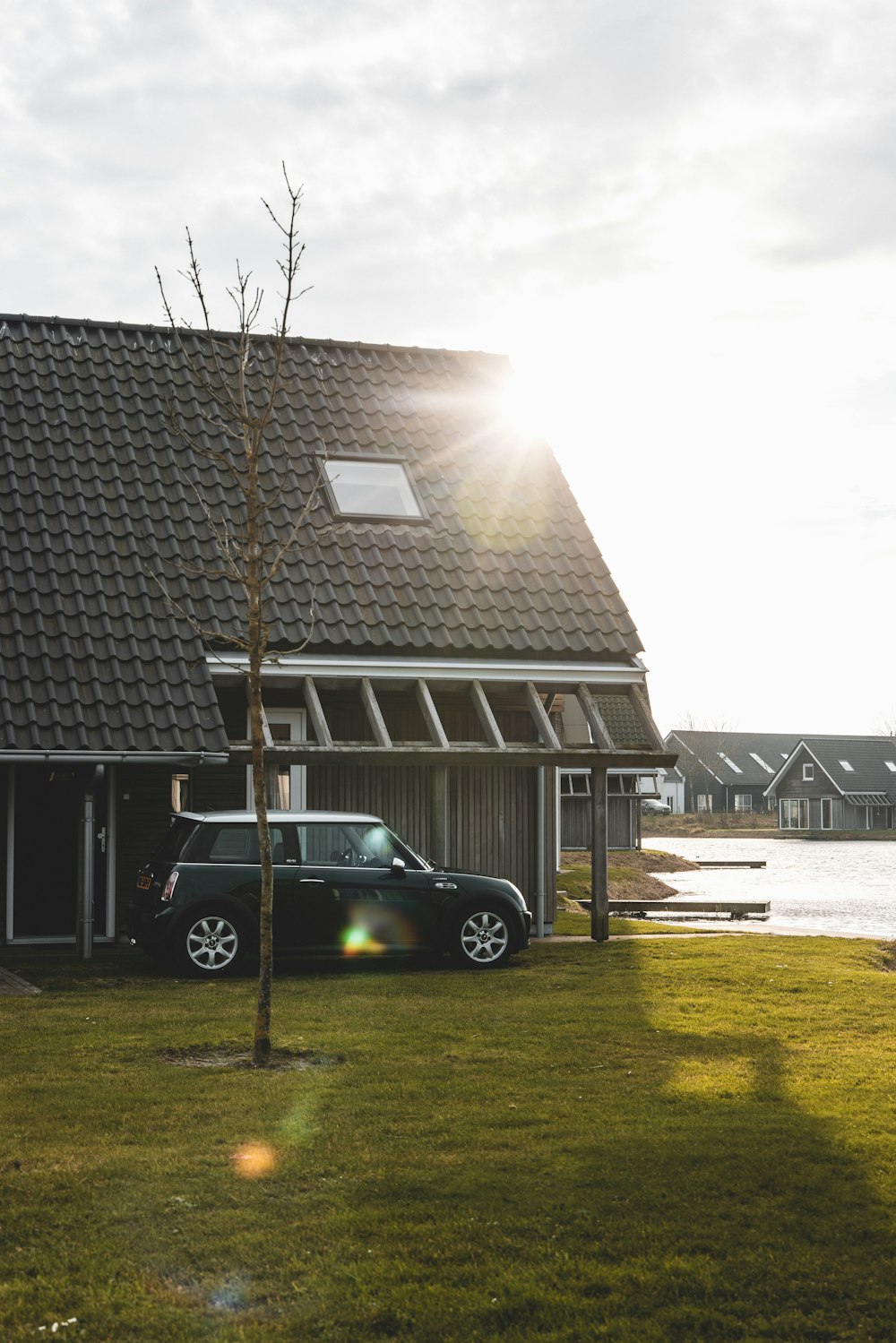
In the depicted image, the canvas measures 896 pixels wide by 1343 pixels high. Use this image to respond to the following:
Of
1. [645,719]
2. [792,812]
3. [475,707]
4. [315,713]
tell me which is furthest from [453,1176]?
[792,812]

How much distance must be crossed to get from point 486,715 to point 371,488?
405 cm

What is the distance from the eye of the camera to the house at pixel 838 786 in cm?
8794

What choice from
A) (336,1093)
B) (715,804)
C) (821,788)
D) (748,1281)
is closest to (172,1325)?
(748,1281)

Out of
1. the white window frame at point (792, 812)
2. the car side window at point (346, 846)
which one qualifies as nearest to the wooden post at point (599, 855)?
the car side window at point (346, 846)

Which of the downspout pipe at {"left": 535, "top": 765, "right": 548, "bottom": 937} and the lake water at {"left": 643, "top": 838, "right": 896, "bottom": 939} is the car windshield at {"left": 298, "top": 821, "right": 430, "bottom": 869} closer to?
the downspout pipe at {"left": 535, "top": 765, "right": 548, "bottom": 937}

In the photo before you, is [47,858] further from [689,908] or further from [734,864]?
[734,864]

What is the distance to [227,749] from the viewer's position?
15.2 m

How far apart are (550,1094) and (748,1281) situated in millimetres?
2994

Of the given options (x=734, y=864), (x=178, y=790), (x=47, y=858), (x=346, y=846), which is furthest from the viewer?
(x=734, y=864)

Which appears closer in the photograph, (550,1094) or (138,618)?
(550,1094)

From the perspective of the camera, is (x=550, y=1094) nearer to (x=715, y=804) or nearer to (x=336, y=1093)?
(x=336, y=1093)

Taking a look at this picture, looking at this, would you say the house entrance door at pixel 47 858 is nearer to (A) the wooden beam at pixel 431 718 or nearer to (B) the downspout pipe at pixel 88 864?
(B) the downspout pipe at pixel 88 864

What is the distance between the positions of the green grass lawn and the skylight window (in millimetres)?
8682

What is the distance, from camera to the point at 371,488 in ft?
63.5
